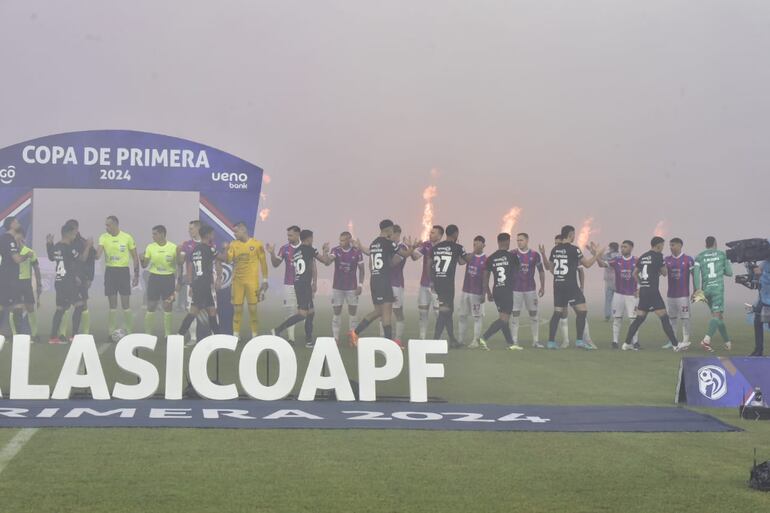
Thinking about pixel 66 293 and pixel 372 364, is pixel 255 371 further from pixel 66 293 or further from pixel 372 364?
pixel 66 293

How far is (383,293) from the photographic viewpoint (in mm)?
19578

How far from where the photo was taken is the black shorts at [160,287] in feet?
69.2

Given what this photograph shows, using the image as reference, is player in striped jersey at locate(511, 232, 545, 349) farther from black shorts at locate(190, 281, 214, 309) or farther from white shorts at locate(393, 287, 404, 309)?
black shorts at locate(190, 281, 214, 309)

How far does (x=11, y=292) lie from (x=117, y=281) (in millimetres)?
2066

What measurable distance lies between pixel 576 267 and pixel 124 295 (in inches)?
358

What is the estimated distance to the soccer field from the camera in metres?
7.01

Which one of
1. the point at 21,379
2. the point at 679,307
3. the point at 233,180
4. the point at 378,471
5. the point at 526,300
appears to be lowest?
the point at 378,471

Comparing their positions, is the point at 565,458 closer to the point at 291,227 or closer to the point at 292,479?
the point at 292,479

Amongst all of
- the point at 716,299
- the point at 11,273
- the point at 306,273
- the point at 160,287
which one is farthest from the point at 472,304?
the point at 11,273

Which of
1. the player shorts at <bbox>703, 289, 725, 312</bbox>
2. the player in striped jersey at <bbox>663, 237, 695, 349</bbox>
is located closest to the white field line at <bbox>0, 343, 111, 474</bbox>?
the player shorts at <bbox>703, 289, 725, 312</bbox>

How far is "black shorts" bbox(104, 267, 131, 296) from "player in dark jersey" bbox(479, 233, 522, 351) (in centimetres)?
728

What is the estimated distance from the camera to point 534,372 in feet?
53.4

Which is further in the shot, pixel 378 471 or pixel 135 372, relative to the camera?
pixel 135 372

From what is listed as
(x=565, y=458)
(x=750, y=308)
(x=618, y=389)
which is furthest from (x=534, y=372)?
(x=565, y=458)
